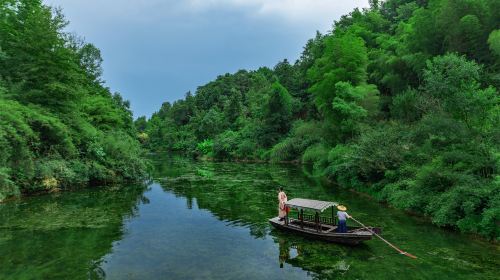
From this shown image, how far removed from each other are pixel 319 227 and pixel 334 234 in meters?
1.41

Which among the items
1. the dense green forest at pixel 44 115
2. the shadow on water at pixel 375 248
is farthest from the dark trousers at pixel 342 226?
the dense green forest at pixel 44 115

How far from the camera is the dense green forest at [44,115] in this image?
22797 mm

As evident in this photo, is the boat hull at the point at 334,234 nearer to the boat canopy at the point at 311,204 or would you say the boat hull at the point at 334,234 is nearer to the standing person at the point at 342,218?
the standing person at the point at 342,218

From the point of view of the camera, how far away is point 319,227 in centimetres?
1520

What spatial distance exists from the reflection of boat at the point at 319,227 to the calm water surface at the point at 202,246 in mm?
373

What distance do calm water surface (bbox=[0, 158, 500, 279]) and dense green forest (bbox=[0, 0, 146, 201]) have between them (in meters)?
2.63

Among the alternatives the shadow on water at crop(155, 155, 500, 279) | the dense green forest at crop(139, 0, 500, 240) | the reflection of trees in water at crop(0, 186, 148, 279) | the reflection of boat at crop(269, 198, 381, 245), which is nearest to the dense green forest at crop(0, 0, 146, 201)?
the reflection of trees in water at crop(0, 186, 148, 279)

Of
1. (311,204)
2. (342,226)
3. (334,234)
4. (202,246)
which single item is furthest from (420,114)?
(202,246)

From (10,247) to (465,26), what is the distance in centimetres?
3093

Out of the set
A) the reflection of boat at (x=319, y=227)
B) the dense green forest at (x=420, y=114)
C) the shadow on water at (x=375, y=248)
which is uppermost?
the dense green forest at (x=420, y=114)

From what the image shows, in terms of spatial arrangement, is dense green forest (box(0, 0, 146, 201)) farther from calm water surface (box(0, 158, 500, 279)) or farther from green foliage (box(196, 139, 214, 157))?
green foliage (box(196, 139, 214, 157))

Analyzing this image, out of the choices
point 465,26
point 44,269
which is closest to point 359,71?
point 465,26

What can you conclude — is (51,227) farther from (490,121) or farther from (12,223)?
(490,121)

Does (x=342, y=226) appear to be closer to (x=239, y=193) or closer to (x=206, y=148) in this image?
(x=239, y=193)
